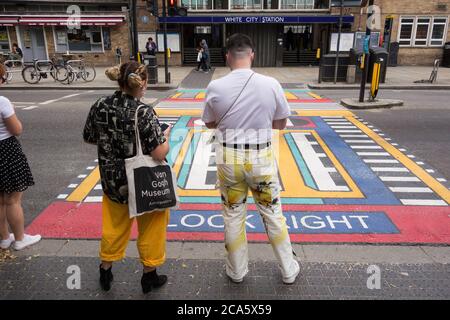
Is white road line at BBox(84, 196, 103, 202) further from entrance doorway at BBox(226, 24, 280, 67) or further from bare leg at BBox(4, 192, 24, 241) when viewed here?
entrance doorway at BBox(226, 24, 280, 67)

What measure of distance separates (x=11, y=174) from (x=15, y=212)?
40 centimetres

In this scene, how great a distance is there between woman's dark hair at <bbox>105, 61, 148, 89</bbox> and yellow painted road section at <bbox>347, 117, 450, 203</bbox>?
167 inches

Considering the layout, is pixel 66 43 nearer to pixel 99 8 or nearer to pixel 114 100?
pixel 99 8

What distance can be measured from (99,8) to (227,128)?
2579cm

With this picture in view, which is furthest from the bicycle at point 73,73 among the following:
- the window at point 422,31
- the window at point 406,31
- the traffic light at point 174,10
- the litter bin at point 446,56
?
the litter bin at point 446,56

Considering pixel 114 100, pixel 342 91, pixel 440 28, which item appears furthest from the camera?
pixel 440 28

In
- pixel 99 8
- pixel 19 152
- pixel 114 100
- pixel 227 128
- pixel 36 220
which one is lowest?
pixel 36 220

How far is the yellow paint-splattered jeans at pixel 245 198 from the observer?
9.34ft

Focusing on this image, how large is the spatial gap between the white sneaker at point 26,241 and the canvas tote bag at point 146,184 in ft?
5.38

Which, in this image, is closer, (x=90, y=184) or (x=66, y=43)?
(x=90, y=184)

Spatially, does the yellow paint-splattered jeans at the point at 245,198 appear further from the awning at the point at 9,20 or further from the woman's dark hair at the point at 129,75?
the awning at the point at 9,20

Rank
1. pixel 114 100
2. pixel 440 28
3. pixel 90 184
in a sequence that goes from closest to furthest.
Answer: pixel 114 100, pixel 90 184, pixel 440 28

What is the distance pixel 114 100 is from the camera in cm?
268
